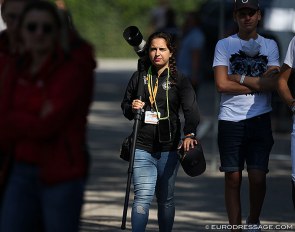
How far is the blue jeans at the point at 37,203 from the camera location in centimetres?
Answer: 578

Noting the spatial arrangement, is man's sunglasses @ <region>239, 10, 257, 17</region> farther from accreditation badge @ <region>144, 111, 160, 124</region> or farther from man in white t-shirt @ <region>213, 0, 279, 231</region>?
accreditation badge @ <region>144, 111, 160, 124</region>

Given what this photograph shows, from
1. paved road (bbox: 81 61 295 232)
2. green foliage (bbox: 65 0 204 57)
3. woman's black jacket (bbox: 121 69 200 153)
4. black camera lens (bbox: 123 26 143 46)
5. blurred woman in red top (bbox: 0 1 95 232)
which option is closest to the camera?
blurred woman in red top (bbox: 0 1 95 232)

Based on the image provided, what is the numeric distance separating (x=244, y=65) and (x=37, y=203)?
11.2 ft

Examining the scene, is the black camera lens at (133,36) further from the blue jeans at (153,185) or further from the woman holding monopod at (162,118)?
the blue jeans at (153,185)

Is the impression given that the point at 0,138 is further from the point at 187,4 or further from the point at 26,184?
the point at 187,4

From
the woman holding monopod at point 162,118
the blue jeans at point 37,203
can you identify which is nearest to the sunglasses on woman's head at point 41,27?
the blue jeans at point 37,203

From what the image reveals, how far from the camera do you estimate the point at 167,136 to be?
862cm

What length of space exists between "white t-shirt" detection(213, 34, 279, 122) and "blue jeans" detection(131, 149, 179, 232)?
60cm

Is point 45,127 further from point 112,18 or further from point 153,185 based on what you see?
point 112,18

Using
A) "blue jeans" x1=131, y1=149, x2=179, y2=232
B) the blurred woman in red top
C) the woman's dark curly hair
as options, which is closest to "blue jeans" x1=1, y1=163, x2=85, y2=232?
the blurred woman in red top

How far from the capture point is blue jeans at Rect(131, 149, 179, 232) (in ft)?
28.0

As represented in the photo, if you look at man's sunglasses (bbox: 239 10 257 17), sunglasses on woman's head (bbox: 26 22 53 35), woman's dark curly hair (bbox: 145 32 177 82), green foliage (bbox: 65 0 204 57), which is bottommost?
sunglasses on woman's head (bbox: 26 22 53 35)

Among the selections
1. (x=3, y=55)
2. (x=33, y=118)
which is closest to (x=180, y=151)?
(x=3, y=55)

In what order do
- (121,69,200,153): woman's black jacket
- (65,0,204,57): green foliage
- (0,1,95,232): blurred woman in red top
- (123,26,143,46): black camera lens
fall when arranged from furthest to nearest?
(65,0,204,57): green foliage
(123,26,143,46): black camera lens
(121,69,200,153): woman's black jacket
(0,1,95,232): blurred woman in red top
